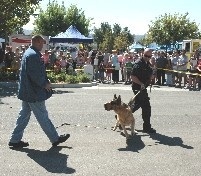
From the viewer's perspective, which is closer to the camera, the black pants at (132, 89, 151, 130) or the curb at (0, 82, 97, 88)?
the black pants at (132, 89, 151, 130)

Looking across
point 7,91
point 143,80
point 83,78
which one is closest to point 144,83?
point 143,80

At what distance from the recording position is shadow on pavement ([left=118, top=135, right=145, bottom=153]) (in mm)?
7770

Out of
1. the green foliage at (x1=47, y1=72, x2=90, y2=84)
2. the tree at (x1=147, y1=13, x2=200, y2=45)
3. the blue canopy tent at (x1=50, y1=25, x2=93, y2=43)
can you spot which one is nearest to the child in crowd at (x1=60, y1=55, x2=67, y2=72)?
the green foliage at (x1=47, y1=72, x2=90, y2=84)

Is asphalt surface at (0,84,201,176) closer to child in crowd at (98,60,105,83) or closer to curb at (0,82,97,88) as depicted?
curb at (0,82,97,88)

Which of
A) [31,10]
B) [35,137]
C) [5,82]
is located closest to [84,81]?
[5,82]

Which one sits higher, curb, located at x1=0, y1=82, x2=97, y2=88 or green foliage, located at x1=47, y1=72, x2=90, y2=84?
green foliage, located at x1=47, y1=72, x2=90, y2=84

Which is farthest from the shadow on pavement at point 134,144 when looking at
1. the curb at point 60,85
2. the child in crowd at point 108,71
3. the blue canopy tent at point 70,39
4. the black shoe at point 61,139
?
the blue canopy tent at point 70,39

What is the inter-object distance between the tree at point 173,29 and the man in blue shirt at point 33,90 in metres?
61.3

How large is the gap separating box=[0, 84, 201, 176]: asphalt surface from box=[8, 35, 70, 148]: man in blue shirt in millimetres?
242

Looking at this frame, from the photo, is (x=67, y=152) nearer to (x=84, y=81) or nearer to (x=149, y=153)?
A: (x=149, y=153)

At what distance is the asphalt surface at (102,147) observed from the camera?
21.2 ft

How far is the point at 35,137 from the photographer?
8.53 m

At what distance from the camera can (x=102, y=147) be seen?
7836 millimetres

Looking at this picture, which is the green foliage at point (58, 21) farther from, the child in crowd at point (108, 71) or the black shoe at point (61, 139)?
the black shoe at point (61, 139)
